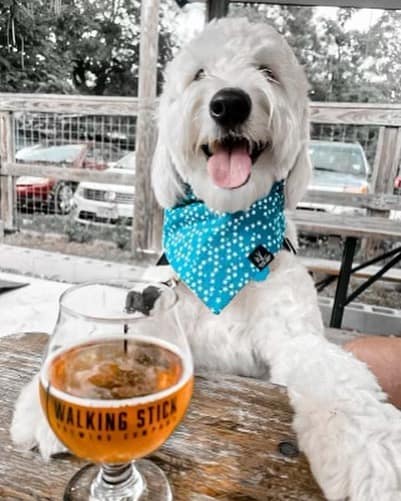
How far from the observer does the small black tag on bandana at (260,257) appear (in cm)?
93

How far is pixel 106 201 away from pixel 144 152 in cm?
55

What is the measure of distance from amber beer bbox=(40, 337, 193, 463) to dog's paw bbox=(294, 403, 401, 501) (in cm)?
19

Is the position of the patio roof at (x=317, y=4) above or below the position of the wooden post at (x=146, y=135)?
above

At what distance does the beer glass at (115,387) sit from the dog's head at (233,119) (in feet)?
1.93

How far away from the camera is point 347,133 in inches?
110

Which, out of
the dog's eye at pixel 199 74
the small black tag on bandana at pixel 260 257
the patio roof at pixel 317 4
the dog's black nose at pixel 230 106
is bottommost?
the small black tag on bandana at pixel 260 257

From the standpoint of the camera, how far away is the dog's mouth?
978 mm

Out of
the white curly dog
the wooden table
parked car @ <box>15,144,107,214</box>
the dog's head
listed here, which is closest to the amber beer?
the wooden table

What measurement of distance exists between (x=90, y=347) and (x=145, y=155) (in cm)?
260

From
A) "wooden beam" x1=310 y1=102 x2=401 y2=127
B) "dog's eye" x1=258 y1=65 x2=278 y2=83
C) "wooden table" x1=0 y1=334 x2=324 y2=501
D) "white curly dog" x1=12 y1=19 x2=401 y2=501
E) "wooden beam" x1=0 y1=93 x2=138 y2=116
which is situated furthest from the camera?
"wooden beam" x1=0 y1=93 x2=138 y2=116

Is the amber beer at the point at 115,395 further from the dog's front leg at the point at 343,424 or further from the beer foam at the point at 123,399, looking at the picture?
the dog's front leg at the point at 343,424

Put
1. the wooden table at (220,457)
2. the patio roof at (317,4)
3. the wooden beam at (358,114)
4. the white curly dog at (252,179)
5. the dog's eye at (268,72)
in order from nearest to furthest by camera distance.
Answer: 1. the wooden table at (220,457)
2. the white curly dog at (252,179)
3. the dog's eye at (268,72)
4. the patio roof at (317,4)
5. the wooden beam at (358,114)

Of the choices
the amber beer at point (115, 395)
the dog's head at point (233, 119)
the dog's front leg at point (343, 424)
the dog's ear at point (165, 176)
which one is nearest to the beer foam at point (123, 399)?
the amber beer at point (115, 395)

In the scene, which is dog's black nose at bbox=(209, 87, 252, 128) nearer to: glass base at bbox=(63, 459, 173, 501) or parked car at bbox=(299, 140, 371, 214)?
glass base at bbox=(63, 459, 173, 501)
